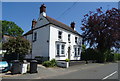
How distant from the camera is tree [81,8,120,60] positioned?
2373 centimetres

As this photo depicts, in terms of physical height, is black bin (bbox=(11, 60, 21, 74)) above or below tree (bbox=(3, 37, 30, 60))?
below

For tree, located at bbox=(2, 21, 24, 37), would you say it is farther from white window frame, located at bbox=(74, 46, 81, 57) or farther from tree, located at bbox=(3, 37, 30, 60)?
tree, located at bbox=(3, 37, 30, 60)

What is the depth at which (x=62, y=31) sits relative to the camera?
2055cm

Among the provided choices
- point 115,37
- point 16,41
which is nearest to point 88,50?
point 115,37

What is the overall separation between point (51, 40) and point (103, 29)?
1200 cm

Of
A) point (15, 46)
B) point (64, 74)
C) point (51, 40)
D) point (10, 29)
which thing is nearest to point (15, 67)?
point (15, 46)

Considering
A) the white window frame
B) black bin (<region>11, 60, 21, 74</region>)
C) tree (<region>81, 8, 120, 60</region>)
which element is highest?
tree (<region>81, 8, 120, 60</region>)

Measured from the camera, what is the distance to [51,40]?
18.4 m

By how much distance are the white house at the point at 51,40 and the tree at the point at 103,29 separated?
15.3 ft

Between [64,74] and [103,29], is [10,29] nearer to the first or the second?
[103,29]

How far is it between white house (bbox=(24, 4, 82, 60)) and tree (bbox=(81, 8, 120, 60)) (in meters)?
4.65

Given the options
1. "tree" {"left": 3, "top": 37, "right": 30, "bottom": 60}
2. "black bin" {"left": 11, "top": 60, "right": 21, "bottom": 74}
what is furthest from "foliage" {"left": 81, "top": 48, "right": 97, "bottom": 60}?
"black bin" {"left": 11, "top": 60, "right": 21, "bottom": 74}

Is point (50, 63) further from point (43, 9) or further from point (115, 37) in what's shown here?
point (115, 37)

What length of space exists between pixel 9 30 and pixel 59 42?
33444mm
